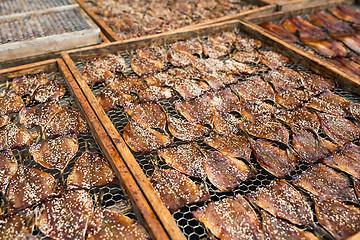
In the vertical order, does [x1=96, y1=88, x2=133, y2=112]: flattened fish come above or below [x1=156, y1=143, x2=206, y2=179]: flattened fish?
above

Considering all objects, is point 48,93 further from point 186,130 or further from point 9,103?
point 186,130

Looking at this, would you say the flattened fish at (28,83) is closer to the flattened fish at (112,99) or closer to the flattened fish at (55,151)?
the flattened fish at (112,99)

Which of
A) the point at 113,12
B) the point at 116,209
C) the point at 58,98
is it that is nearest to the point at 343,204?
the point at 116,209

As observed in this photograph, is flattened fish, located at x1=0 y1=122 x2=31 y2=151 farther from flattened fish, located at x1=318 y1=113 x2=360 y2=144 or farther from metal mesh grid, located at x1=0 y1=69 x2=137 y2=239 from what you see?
flattened fish, located at x1=318 y1=113 x2=360 y2=144

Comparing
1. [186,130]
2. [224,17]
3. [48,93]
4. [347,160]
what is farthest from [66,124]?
Answer: [224,17]

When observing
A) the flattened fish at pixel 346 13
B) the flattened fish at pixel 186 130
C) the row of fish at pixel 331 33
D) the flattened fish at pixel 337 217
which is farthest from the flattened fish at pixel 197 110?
the flattened fish at pixel 346 13

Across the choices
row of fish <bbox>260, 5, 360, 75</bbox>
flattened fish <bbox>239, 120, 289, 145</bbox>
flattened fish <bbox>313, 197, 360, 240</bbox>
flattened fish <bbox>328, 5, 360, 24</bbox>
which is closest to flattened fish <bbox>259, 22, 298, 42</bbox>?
row of fish <bbox>260, 5, 360, 75</bbox>

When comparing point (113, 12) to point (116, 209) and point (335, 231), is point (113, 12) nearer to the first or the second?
point (116, 209)
